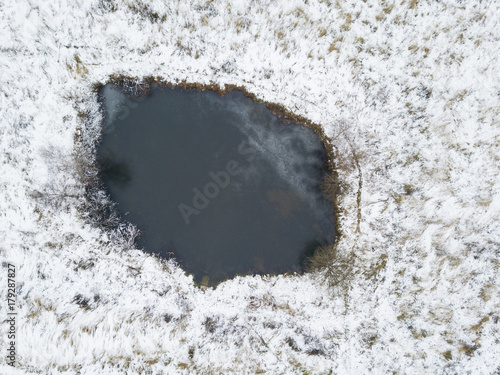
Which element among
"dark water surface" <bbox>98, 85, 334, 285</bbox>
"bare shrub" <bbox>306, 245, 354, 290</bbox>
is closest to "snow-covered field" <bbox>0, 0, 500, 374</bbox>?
"bare shrub" <bbox>306, 245, 354, 290</bbox>

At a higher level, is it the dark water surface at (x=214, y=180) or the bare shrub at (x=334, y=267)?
the dark water surface at (x=214, y=180)

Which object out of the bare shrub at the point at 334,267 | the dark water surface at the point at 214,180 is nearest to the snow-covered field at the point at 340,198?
the bare shrub at the point at 334,267

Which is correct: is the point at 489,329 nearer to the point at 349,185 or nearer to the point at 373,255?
the point at 373,255

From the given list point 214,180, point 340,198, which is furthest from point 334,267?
point 214,180

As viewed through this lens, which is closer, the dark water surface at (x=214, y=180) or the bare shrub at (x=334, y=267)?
the bare shrub at (x=334, y=267)

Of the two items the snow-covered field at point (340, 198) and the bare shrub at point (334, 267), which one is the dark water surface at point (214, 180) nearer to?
the bare shrub at point (334, 267)

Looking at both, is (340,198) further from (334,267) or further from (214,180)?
(214,180)

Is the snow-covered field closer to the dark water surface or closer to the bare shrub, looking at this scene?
the bare shrub

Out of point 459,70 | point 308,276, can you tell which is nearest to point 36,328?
point 308,276
